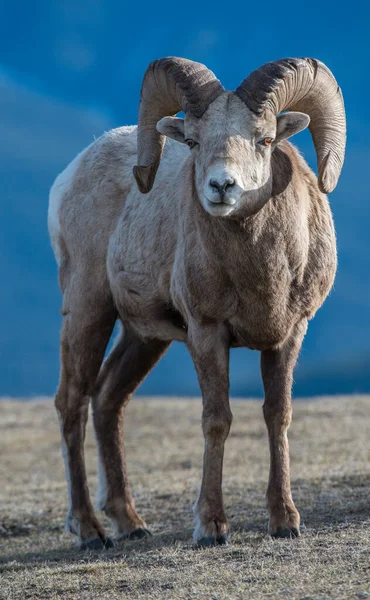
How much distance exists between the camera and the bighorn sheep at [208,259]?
7.36m

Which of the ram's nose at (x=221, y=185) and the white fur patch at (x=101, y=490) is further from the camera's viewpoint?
the white fur patch at (x=101, y=490)

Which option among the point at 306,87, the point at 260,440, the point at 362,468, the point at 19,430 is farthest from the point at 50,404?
the point at 306,87

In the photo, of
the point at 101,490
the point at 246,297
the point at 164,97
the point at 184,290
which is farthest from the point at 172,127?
the point at 101,490

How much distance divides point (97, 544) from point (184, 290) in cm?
249

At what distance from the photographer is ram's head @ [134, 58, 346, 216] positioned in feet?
23.0

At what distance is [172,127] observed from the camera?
7.93m

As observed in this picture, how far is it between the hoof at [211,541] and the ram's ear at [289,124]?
306cm

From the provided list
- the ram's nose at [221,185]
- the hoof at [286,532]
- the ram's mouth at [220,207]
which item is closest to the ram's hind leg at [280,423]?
the hoof at [286,532]

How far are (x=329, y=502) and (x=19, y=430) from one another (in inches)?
531

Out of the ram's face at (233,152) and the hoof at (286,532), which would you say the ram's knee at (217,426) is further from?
the ram's face at (233,152)

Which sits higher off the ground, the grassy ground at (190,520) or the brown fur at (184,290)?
the brown fur at (184,290)

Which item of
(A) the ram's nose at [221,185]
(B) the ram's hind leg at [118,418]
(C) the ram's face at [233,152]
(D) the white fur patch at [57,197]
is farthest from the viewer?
(D) the white fur patch at [57,197]

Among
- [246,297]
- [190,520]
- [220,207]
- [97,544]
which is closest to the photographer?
[220,207]

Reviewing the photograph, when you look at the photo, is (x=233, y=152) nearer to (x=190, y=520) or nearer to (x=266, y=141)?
(x=266, y=141)
